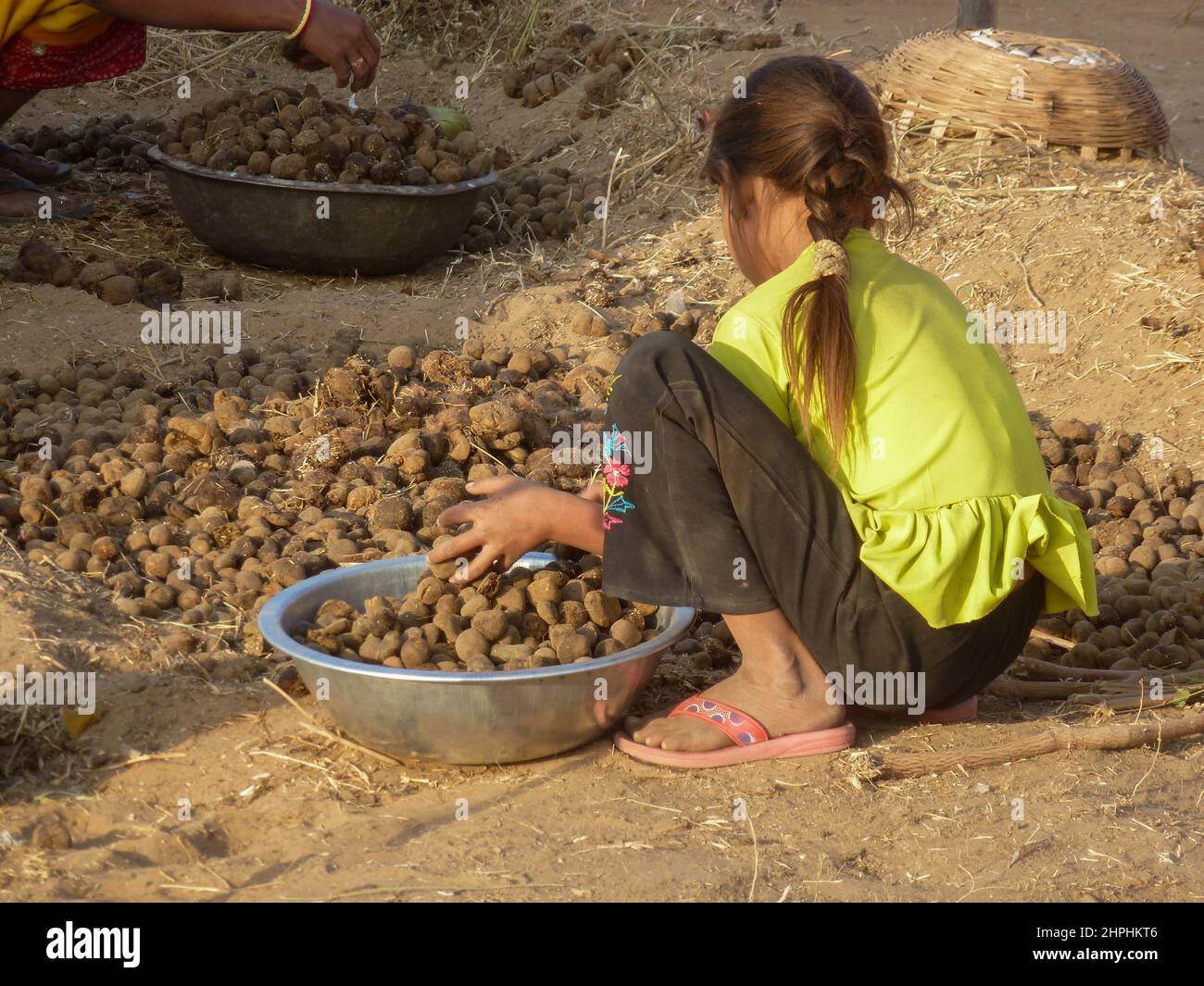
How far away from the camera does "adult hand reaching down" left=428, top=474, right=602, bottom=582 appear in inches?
95.2

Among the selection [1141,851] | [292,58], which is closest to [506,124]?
[292,58]

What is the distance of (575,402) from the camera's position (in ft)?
12.3

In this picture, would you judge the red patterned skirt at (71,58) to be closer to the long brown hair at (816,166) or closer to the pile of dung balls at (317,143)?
the pile of dung balls at (317,143)

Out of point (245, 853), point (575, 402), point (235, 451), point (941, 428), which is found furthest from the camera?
point (575, 402)

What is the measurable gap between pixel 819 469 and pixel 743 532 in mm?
160

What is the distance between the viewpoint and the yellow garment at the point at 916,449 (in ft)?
7.36

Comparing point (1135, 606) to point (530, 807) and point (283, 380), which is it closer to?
point (530, 807)

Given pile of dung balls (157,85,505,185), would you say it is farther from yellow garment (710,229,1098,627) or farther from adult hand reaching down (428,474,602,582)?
yellow garment (710,229,1098,627)

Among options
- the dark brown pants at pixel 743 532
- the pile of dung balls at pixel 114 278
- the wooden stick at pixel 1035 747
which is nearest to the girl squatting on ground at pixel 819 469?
the dark brown pants at pixel 743 532

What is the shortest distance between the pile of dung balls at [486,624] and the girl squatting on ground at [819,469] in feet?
0.53

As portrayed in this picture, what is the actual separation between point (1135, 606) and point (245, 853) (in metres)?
1.97

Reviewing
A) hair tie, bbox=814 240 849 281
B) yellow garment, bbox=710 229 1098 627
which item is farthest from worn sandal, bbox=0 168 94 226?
hair tie, bbox=814 240 849 281

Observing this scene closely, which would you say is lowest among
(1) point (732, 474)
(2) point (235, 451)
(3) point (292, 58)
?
(2) point (235, 451)

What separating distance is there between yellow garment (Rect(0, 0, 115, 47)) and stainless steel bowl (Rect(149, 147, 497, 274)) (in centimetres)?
42
